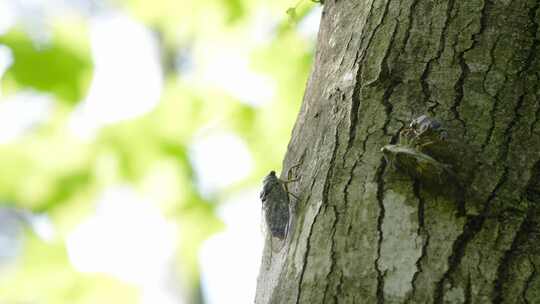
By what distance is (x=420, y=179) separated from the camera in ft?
4.14

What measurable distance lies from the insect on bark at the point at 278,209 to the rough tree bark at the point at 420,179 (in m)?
0.04

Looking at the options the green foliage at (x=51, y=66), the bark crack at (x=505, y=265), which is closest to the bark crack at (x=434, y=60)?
the bark crack at (x=505, y=265)

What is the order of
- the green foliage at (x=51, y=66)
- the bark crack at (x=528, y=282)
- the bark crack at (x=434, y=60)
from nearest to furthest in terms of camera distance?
the bark crack at (x=528, y=282) → the bark crack at (x=434, y=60) → the green foliage at (x=51, y=66)

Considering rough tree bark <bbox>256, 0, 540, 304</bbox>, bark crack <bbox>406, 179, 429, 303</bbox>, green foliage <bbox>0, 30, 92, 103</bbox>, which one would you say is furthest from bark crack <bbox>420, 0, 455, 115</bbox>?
green foliage <bbox>0, 30, 92, 103</bbox>

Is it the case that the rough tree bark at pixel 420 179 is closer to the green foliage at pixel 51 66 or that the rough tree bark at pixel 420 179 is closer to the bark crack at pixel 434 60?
the bark crack at pixel 434 60

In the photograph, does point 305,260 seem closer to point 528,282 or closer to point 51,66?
point 528,282

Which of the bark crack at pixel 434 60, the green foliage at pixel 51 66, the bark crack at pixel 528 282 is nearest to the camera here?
the bark crack at pixel 528 282

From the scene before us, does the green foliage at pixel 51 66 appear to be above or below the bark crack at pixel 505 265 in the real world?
above

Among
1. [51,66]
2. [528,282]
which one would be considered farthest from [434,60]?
[51,66]

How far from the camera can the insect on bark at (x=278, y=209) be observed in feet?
4.73

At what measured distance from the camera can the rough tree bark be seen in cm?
117

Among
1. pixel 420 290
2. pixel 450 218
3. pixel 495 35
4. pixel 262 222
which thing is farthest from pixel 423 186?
pixel 262 222

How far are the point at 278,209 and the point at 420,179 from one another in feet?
1.16

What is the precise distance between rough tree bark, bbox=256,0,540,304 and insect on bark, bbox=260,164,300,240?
40 millimetres
